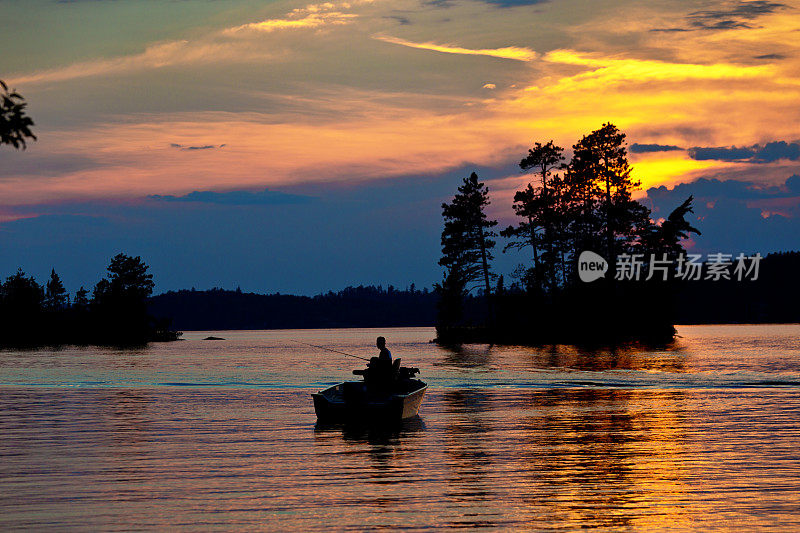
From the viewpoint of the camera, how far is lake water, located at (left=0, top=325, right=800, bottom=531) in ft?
49.9

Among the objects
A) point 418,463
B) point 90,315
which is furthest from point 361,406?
point 90,315

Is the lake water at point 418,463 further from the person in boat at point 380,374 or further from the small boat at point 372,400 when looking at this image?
the person in boat at point 380,374

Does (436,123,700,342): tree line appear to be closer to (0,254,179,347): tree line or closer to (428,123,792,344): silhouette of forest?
(428,123,792,344): silhouette of forest

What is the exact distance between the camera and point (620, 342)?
12138 cm

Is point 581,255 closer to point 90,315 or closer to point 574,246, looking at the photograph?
point 574,246

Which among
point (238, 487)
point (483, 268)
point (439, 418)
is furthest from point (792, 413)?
point (483, 268)

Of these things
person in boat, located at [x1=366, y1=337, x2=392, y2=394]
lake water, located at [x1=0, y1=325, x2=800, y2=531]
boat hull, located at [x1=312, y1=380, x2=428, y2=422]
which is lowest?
lake water, located at [x1=0, y1=325, x2=800, y2=531]

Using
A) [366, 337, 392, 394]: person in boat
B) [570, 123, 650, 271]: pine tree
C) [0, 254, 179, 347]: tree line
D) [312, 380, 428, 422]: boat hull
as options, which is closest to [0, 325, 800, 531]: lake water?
[312, 380, 428, 422]: boat hull

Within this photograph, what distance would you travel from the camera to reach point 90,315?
182 metres

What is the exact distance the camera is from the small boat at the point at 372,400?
96.7ft

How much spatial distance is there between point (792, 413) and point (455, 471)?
1768cm

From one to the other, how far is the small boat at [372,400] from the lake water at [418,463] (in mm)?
551

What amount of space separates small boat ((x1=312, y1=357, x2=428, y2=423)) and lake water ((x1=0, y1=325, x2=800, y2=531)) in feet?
1.81

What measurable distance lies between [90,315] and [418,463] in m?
171
